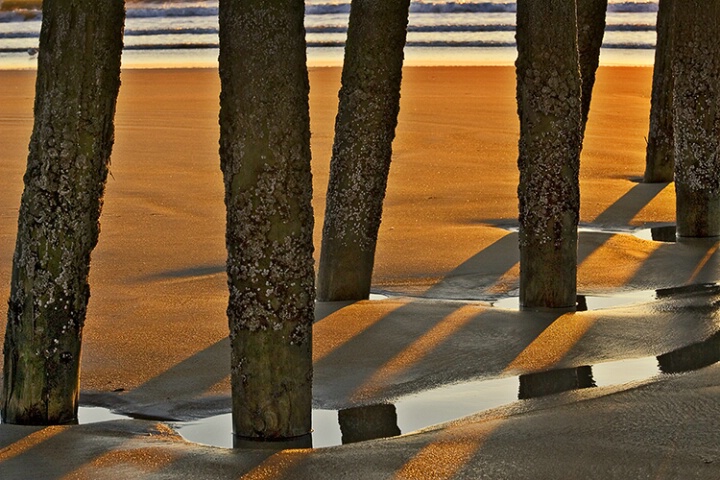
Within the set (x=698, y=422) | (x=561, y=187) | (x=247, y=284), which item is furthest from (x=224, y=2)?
(x=561, y=187)

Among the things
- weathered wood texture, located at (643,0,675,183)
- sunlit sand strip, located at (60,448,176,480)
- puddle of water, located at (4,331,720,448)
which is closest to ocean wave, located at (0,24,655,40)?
weathered wood texture, located at (643,0,675,183)

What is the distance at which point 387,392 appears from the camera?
15.6ft

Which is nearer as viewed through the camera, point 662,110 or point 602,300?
point 602,300

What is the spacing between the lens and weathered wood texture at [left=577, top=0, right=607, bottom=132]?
8008 mm

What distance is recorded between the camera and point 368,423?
4422mm

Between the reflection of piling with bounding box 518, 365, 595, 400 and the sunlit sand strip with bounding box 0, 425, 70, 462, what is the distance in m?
1.58

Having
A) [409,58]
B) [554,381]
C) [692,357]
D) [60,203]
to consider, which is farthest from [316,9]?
[60,203]

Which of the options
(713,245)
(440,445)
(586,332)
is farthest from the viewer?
(713,245)

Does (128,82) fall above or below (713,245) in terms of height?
above

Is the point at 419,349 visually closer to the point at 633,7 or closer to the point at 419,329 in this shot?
the point at 419,329

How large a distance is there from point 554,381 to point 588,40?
3.70 metres

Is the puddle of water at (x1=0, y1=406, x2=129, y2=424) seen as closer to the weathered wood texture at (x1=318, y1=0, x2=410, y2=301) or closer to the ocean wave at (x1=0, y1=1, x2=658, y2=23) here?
the weathered wood texture at (x1=318, y1=0, x2=410, y2=301)

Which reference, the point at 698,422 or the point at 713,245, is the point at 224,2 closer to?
the point at 698,422

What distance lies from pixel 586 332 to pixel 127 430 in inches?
82.6
